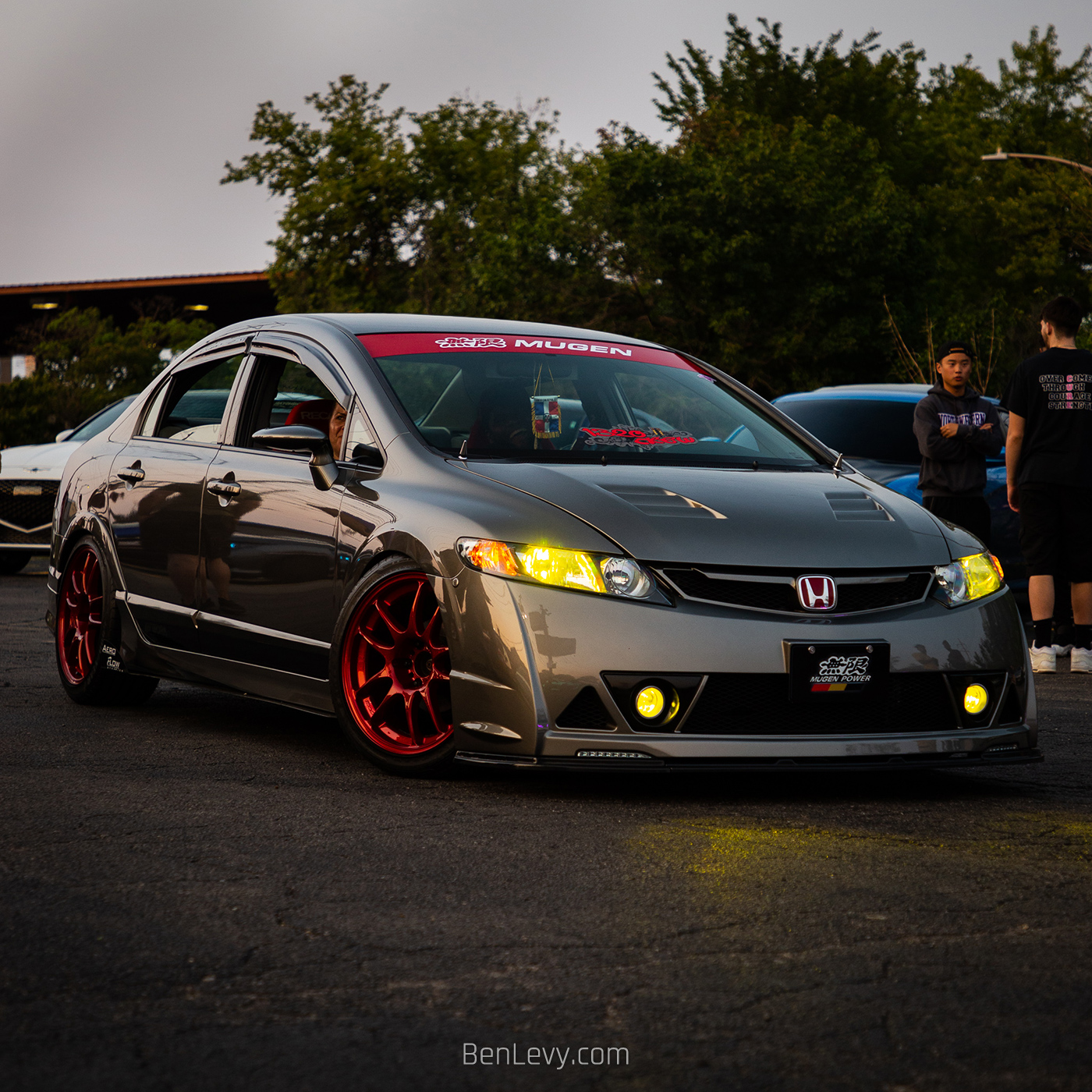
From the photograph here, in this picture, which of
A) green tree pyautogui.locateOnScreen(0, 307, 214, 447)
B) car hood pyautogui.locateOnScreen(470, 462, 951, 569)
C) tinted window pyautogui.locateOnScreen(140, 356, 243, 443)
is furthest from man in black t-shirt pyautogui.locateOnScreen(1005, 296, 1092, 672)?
green tree pyautogui.locateOnScreen(0, 307, 214, 447)

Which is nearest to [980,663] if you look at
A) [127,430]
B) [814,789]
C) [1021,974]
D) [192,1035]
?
[814,789]

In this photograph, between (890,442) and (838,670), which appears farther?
(890,442)

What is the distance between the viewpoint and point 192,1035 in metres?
2.90

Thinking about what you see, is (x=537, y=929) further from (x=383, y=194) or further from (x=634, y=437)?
(x=383, y=194)

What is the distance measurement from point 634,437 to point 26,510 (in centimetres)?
1023

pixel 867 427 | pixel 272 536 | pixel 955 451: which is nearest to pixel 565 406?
pixel 272 536

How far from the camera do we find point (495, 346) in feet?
20.6

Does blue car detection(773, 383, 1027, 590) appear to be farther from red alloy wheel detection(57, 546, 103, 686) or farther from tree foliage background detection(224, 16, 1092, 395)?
tree foliage background detection(224, 16, 1092, 395)

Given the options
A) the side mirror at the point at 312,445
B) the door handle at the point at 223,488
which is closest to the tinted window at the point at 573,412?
the side mirror at the point at 312,445

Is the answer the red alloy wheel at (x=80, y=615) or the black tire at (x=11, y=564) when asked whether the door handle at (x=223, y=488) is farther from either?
the black tire at (x=11, y=564)

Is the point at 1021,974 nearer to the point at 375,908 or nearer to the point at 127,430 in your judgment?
the point at 375,908

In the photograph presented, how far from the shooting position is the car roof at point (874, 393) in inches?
450

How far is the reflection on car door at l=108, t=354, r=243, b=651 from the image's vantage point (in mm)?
6453

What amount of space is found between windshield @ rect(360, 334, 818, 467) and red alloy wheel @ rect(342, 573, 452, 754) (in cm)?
58
